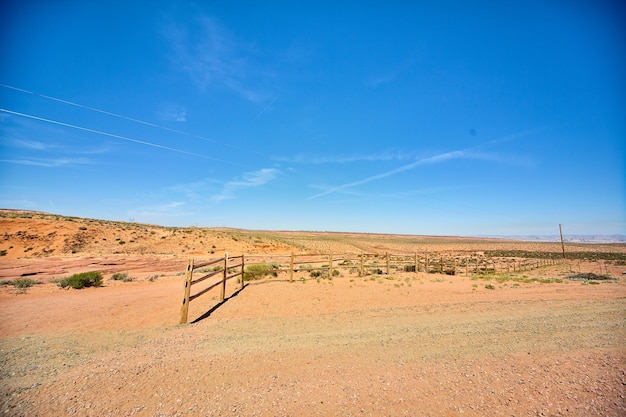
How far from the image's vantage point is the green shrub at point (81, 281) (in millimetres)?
14055

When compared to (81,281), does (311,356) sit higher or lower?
lower

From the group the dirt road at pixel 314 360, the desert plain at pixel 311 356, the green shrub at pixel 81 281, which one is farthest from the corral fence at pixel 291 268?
the green shrub at pixel 81 281

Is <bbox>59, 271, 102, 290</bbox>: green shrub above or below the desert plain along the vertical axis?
above

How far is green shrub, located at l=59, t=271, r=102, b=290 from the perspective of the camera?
1405cm

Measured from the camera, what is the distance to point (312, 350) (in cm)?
595

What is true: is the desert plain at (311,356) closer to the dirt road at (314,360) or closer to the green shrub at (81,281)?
the dirt road at (314,360)

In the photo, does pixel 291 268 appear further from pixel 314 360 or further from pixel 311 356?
pixel 314 360

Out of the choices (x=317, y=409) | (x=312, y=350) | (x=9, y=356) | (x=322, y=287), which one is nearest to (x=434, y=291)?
(x=322, y=287)

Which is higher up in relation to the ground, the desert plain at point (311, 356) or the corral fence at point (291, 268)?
the corral fence at point (291, 268)

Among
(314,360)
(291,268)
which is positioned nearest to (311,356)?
(314,360)

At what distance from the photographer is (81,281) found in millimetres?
14211

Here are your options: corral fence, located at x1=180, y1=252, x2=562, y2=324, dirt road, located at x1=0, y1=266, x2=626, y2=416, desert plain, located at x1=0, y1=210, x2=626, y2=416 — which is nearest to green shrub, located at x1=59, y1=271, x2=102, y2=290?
desert plain, located at x1=0, y1=210, x2=626, y2=416

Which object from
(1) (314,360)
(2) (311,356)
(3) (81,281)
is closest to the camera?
(1) (314,360)

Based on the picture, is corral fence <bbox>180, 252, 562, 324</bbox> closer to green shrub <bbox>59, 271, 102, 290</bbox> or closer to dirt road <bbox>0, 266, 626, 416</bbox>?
dirt road <bbox>0, 266, 626, 416</bbox>
